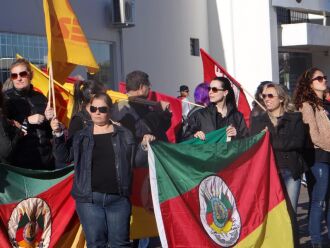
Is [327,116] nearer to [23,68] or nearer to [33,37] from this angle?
[23,68]

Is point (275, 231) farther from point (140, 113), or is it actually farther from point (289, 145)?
point (140, 113)

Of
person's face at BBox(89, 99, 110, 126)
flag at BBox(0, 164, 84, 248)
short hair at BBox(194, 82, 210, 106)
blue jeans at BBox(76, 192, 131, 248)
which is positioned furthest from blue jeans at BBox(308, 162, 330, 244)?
person's face at BBox(89, 99, 110, 126)

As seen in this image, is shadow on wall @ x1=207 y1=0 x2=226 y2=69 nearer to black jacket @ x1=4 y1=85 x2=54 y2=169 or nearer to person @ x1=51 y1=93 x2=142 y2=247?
black jacket @ x1=4 y1=85 x2=54 y2=169

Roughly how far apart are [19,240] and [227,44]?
1430 cm

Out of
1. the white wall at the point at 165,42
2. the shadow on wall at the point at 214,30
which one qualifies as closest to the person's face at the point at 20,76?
the white wall at the point at 165,42

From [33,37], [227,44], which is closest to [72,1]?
[33,37]

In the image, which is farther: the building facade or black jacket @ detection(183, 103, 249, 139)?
the building facade

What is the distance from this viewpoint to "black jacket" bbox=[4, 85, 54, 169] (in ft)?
21.1

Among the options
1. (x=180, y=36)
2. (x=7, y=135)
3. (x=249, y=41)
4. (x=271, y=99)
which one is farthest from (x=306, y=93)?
(x=249, y=41)

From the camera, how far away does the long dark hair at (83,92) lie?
693cm

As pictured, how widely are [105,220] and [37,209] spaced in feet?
2.37

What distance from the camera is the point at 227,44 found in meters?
19.9

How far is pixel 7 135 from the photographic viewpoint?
6125mm

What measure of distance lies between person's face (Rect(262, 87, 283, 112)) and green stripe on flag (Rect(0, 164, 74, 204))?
2.22 metres
